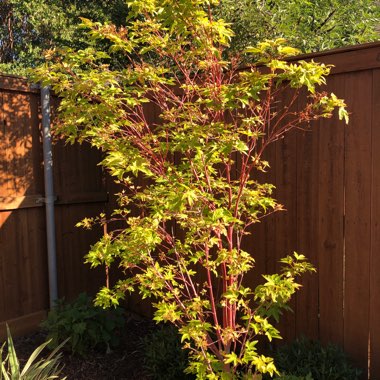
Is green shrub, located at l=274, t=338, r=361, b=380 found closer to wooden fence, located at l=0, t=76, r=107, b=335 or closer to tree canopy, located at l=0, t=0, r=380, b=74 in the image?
wooden fence, located at l=0, t=76, r=107, b=335

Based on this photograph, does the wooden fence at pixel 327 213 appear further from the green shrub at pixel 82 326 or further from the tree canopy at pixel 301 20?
the tree canopy at pixel 301 20

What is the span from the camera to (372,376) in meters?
2.47

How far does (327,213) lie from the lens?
8.69 feet

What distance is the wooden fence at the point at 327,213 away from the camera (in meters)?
2.44

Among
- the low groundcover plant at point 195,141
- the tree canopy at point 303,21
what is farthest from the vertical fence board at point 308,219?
the tree canopy at point 303,21

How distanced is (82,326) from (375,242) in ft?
7.02

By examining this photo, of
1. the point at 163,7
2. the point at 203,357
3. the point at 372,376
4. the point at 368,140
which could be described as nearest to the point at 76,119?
the point at 163,7

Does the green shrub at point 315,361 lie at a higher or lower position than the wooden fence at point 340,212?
lower

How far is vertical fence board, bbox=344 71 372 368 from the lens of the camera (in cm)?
245

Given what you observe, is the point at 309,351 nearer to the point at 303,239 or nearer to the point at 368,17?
the point at 303,239

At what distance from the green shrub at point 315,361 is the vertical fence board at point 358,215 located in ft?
0.49

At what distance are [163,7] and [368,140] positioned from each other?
1317 millimetres

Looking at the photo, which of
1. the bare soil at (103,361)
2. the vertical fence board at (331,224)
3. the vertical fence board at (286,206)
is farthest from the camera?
the bare soil at (103,361)

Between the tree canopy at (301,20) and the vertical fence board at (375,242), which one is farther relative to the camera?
the tree canopy at (301,20)
